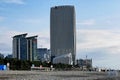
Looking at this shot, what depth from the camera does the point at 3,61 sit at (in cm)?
17475

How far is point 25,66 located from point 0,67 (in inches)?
1325

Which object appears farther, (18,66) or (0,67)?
(18,66)

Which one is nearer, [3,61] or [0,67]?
[0,67]

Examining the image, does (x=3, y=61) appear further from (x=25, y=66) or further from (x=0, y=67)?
(x=0, y=67)

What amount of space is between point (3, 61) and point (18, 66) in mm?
10673

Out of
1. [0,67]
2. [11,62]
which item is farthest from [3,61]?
A: [0,67]

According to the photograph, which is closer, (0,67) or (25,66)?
(0,67)

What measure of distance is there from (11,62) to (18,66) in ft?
16.1

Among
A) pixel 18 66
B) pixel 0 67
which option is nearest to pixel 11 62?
pixel 18 66

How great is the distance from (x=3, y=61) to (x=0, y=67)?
3062cm

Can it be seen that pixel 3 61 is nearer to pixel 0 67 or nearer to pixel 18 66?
pixel 18 66

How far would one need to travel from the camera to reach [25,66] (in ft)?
581

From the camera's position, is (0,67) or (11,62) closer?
(0,67)

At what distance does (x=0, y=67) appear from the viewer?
474ft
